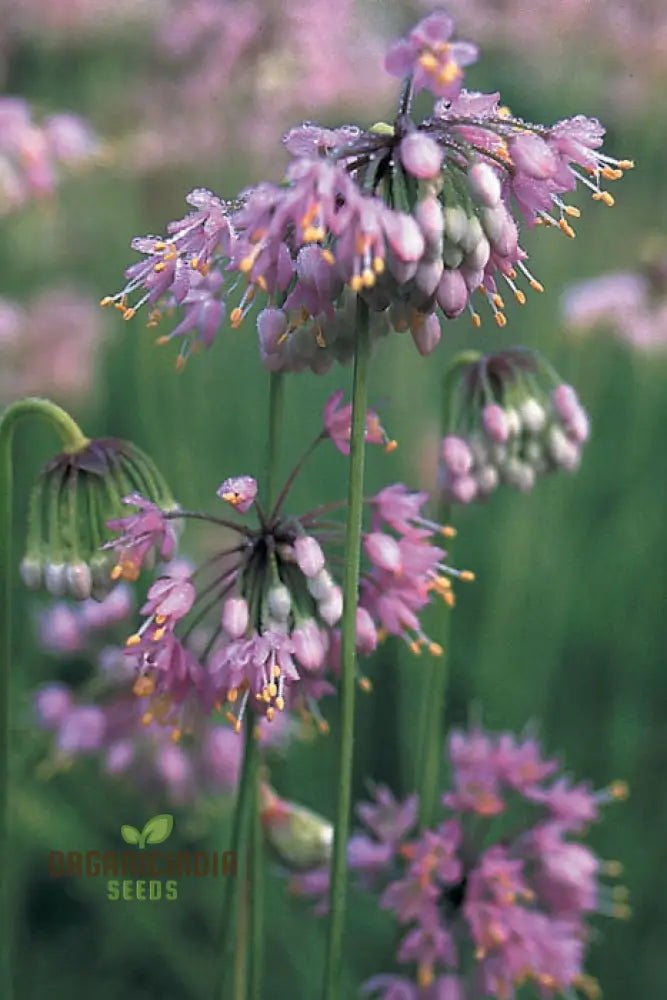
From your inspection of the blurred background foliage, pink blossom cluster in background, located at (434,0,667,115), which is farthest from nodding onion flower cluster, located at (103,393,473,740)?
pink blossom cluster in background, located at (434,0,667,115)

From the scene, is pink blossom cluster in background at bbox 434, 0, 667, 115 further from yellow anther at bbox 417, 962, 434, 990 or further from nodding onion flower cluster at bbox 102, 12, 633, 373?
yellow anther at bbox 417, 962, 434, 990

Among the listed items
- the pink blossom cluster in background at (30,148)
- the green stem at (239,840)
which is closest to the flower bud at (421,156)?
the green stem at (239,840)

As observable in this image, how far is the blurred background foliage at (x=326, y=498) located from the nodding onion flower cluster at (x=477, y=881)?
38cm

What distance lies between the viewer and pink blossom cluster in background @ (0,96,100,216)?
10.4ft

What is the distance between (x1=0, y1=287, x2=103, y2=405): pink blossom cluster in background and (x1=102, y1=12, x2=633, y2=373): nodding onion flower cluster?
2.70m

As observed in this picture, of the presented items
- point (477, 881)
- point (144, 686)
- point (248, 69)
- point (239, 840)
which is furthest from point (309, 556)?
point (248, 69)

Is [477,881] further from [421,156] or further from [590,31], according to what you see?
[590,31]

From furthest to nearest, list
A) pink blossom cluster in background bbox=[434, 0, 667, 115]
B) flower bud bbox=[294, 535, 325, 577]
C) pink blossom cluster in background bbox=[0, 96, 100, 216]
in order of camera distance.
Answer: pink blossom cluster in background bbox=[434, 0, 667, 115] < pink blossom cluster in background bbox=[0, 96, 100, 216] < flower bud bbox=[294, 535, 325, 577]

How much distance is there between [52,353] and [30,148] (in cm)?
126

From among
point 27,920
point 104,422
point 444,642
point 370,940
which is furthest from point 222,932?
point 104,422

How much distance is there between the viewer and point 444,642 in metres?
2.13

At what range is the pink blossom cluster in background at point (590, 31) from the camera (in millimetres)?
4297

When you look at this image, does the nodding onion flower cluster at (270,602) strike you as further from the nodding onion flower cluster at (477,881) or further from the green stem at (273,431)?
the nodding onion flower cluster at (477,881)

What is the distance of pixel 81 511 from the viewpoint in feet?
5.95
